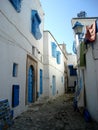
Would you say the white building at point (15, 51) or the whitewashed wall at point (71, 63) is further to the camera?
the whitewashed wall at point (71, 63)

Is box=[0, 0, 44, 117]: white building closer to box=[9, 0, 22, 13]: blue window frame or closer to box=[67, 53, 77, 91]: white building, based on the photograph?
box=[9, 0, 22, 13]: blue window frame

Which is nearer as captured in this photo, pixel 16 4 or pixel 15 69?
pixel 16 4

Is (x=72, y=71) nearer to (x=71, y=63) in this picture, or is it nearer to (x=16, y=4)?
(x=71, y=63)

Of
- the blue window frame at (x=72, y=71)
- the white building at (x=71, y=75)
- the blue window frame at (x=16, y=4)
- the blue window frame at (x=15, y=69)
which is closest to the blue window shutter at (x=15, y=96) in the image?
the blue window frame at (x=15, y=69)

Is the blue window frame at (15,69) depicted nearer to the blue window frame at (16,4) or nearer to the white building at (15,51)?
the white building at (15,51)

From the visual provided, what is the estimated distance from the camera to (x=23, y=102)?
7711 mm

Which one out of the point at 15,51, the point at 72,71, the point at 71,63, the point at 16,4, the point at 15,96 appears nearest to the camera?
the point at 15,96

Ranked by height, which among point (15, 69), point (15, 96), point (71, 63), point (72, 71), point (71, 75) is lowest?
point (15, 96)

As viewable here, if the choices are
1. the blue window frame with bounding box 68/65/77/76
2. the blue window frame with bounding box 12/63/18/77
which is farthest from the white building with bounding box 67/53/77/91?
the blue window frame with bounding box 12/63/18/77

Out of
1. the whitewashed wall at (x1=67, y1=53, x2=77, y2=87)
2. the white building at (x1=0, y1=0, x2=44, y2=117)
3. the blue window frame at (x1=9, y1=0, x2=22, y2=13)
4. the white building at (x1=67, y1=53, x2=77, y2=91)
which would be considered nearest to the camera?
the white building at (x1=0, y1=0, x2=44, y2=117)

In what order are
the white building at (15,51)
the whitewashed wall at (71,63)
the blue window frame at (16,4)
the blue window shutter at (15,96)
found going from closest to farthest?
the white building at (15,51)
the blue window shutter at (15,96)
the blue window frame at (16,4)
the whitewashed wall at (71,63)

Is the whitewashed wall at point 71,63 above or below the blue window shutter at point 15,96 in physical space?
above

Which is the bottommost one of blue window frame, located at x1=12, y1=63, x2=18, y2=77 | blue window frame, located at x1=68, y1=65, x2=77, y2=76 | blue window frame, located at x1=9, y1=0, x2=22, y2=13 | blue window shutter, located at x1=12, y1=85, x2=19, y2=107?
blue window shutter, located at x1=12, y1=85, x2=19, y2=107

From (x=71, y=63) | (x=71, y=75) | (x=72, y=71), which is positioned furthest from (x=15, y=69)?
(x=71, y=63)
